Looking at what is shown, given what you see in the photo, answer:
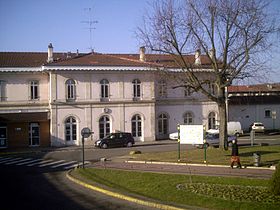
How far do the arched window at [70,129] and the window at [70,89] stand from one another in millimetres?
2242

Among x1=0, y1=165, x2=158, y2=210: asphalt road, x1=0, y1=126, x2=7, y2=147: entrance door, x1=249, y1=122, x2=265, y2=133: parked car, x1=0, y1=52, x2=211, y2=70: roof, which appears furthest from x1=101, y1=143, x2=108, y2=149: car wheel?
x1=249, y1=122, x2=265, y2=133: parked car

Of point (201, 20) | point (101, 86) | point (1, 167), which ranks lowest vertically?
point (1, 167)

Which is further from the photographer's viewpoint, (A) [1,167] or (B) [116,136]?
(B) [116,136]

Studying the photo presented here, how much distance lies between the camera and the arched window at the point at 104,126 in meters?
44.5

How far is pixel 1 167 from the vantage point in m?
27.6

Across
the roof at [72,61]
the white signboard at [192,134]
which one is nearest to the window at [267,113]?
the roof at [72,61]

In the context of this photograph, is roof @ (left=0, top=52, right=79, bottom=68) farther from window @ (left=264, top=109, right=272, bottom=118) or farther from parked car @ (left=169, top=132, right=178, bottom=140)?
window @ (left=264, top=109, right=272, bottom=118)

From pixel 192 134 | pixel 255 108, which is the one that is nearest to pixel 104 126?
pixel 192 134

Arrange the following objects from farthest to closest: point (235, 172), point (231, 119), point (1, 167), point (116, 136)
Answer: point (231, 119), point (116, 136), point (1, 167), point (235, 172)

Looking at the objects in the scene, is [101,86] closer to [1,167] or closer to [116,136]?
[116,136]

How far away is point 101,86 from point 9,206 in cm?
3056

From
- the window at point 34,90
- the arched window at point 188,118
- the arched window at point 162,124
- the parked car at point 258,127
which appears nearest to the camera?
the window at point 34,90

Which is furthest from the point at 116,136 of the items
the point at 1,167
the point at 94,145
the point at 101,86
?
the point at 1,167

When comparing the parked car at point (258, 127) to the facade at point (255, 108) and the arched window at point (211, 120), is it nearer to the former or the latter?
the facade at point (255, 108)
